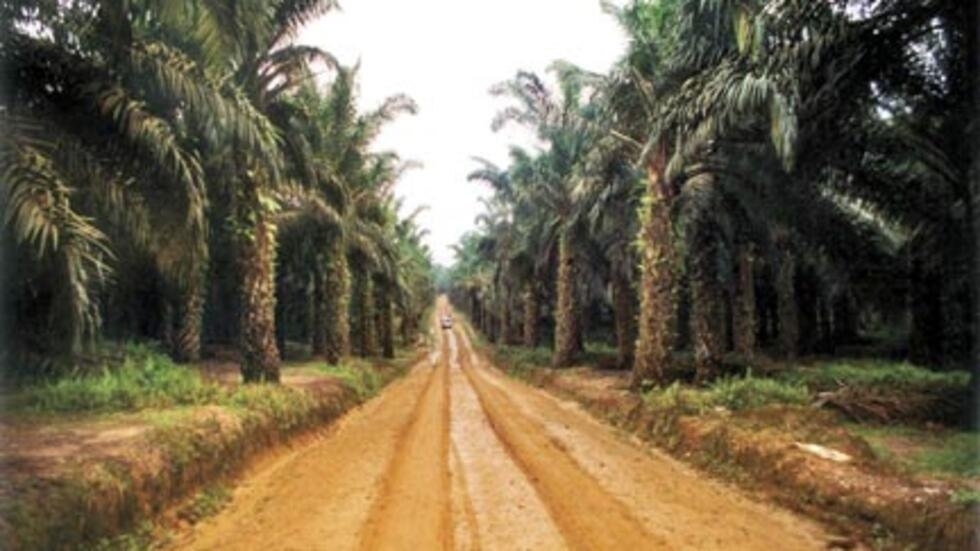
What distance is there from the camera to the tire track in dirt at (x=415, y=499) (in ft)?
27.1

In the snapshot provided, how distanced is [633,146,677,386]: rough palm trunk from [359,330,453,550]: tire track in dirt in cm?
555

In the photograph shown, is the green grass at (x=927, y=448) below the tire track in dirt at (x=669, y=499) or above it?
above

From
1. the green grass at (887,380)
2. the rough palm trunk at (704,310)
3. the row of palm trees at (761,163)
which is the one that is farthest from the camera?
the rough palm trunk at (704,310)

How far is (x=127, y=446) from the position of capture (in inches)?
382

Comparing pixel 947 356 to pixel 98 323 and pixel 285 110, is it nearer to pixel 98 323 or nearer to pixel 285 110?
pixel 285 110

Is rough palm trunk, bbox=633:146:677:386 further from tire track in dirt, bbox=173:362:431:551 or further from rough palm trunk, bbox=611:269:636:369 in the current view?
rough palm trunk, bbox=611:269:636:369

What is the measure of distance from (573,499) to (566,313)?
22.7 meters

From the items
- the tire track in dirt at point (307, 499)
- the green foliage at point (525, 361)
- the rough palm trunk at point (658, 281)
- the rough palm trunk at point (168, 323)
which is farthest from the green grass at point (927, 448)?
the rough palm trunk at point (168, 323)

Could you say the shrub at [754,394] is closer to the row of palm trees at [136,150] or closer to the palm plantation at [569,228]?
the palm plantation at [569,228]

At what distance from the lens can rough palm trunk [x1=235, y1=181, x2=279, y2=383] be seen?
60.0 feet

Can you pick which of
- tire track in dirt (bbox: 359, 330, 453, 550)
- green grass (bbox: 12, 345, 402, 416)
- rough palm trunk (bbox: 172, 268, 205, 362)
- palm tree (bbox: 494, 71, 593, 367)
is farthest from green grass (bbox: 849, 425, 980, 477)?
rough palm trunk (bbox: 172, 268, 205, 362)

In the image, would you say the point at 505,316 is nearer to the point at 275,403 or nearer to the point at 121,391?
the point at 275,403

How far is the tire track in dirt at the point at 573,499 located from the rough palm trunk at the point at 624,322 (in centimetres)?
1342

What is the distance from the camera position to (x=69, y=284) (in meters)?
7.88
